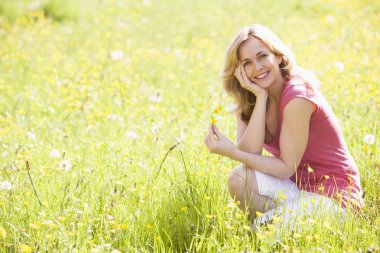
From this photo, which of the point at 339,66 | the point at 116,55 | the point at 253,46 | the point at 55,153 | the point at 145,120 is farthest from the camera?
the point at 116,55

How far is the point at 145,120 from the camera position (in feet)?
15.7

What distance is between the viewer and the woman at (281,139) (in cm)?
291

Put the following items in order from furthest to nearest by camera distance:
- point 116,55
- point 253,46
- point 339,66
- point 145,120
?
point 116,55 < point 339,66 < point 145,120 < point 253,46

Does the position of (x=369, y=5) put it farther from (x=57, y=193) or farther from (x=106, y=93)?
(x=57, y=193)

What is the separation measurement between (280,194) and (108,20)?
697 cm

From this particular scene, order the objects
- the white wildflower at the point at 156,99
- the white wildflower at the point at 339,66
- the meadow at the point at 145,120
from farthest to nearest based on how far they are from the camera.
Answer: the white wildflower at the point at 339,66 → the white wildflower at the point at 156,99 → the meadow at the point at 145,120

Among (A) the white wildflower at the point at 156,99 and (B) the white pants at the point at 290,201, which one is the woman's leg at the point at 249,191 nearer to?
(B) the white pants at the point at 290,201

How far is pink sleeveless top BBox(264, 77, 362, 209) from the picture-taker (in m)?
2.92

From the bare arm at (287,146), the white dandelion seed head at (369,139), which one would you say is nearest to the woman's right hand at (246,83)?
the bare arm at (287,146)

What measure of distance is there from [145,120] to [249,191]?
A: 200 centimetres

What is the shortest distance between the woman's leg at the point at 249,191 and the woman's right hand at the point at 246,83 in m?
0.45

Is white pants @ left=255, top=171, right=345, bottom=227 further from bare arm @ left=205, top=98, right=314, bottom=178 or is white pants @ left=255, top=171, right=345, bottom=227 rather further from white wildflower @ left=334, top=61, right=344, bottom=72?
white wildflower @ left=334, top=61, right=344, bottom=72

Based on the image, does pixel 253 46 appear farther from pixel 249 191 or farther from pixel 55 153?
pixel 55 153

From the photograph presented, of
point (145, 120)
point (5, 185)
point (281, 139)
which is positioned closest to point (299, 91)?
point (281, 139)
